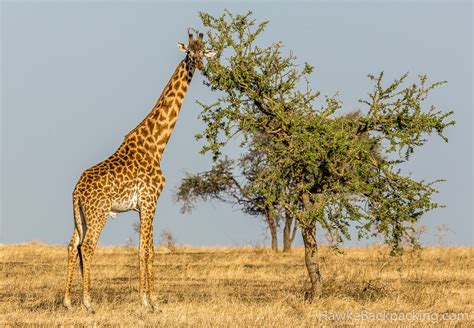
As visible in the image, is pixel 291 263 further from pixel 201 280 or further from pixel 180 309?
pixel 180 309

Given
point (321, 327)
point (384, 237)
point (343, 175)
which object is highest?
point (343, 175)

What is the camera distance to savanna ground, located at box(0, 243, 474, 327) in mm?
15172

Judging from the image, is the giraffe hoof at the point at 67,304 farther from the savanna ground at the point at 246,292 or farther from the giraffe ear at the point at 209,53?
the giraffe ear at the point at 209,53

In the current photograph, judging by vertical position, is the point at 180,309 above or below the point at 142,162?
below

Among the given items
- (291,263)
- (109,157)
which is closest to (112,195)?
(109,157)

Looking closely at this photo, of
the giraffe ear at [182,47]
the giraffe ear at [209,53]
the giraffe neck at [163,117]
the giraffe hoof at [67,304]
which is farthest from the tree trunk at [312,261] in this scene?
the giraffe hoof at [67,304]

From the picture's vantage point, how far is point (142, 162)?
17906 millimetres

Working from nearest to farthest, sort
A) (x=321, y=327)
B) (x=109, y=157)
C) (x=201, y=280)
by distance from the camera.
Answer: (x=321, y=327) < (x=109, y=157) < (x=201, y=280)

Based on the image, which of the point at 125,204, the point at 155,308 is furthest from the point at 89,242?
the point at 155,308

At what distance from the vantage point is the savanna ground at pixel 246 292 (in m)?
15.2

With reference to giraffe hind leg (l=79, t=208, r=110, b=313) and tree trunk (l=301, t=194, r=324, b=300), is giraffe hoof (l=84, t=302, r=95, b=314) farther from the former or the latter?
tree trunk (l=301, t=194, r=324, b=300)

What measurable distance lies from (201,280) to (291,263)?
6976 millimetres

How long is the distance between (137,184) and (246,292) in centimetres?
436

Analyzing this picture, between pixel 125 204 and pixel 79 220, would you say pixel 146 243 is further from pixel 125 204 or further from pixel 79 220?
pixel 79 220
